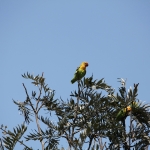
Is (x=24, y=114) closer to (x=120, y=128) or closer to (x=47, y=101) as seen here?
(x=47, y=101)

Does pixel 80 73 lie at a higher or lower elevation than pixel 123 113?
higher

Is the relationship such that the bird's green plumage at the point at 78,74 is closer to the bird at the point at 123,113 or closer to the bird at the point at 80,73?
the bird at the point at 80,73

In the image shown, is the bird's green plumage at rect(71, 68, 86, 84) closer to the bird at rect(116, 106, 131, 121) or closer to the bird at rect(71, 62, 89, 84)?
the bird at rect(71, 62, 89, 84)

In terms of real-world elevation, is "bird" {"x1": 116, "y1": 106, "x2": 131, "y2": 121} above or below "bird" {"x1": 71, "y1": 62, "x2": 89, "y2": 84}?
below

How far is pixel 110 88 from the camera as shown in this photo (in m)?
5.88

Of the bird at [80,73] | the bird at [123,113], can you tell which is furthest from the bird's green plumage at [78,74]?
the bird at [123,113]

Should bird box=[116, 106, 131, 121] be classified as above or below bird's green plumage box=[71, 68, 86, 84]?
below

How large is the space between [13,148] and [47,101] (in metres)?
1.37

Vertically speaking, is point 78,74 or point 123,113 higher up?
point 78,74

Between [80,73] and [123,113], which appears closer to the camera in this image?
[123,113]

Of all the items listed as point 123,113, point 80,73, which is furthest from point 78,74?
point 123,113

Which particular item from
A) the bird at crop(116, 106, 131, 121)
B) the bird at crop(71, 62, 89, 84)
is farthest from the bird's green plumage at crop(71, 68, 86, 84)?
the bird at crop(116, 106, 131, 121)

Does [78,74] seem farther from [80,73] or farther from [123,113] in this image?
[123,113]

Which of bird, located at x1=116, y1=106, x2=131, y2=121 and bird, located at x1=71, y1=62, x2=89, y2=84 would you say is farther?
bird, located at x1=71, y1=62, x2=89, y2=84
